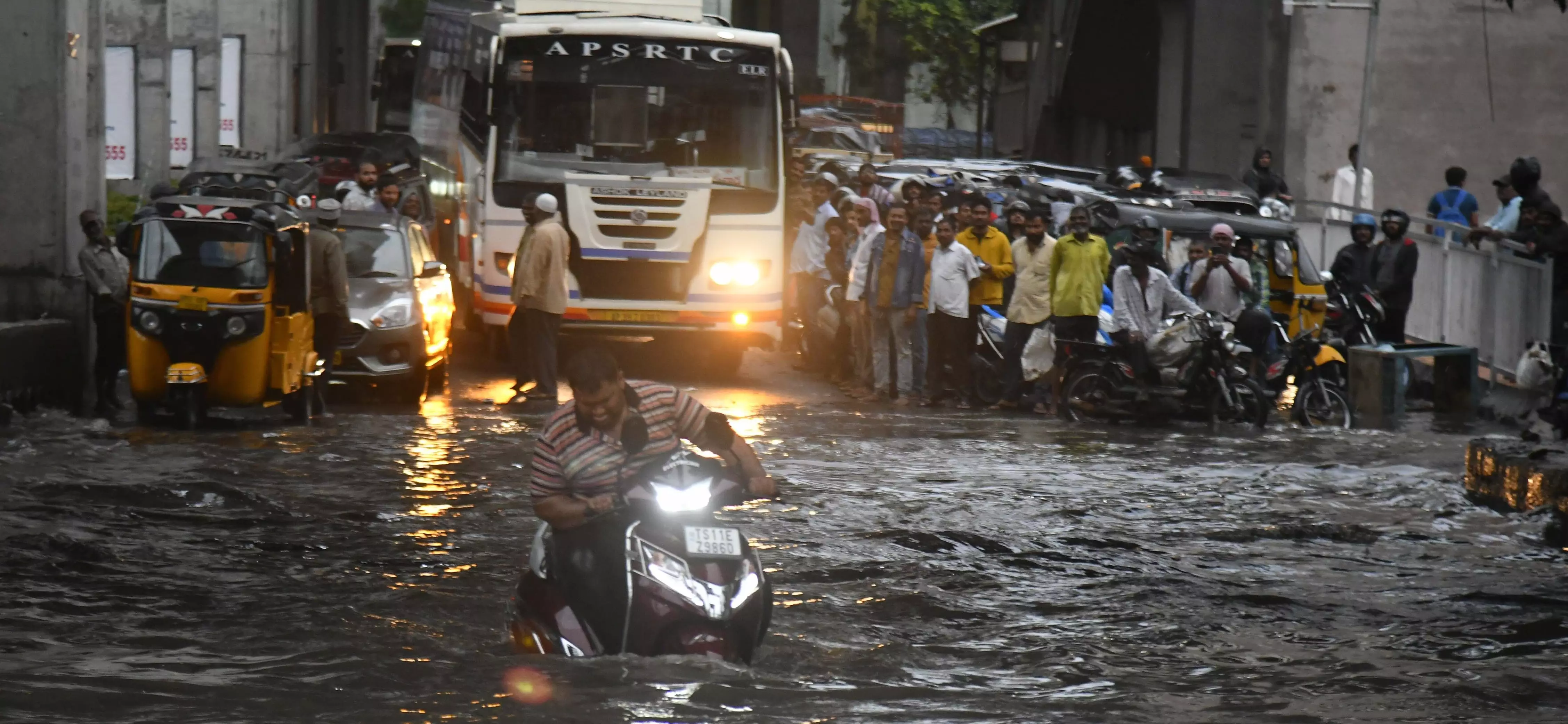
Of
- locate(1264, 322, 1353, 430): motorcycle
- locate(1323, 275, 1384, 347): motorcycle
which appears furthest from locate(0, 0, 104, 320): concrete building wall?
locate(1323, 275, 1384, 347): motorcycle

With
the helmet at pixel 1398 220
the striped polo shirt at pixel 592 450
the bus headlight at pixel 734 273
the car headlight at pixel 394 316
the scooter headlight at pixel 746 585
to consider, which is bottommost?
the scooter headlight at pixel 746 585

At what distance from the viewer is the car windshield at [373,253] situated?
54.0 ft

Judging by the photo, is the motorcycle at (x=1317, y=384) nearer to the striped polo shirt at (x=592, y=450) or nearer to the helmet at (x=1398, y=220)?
the helmet at (x=1398, y=220)

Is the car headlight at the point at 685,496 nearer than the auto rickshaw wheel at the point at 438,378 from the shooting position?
Yes

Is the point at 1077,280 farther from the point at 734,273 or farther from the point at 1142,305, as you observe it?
the point at 734,273

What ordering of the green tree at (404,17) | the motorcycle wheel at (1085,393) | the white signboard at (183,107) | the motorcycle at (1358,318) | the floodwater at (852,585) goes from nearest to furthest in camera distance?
the floodwater at (852,585)
the motorcycle wheel at (1085,393)
the motorcycle at (1358,318)
the white signboard at (183,107)
the green tree at (404,17)

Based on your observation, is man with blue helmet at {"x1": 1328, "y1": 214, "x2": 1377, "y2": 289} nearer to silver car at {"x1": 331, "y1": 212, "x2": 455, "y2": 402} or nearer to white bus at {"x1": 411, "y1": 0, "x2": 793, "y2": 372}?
white bus at {"x1": 411, "y1": 0, "x2": 793, "y2": 372}

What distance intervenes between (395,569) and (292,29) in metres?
36.6

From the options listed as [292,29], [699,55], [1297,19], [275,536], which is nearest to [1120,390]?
[699,55]

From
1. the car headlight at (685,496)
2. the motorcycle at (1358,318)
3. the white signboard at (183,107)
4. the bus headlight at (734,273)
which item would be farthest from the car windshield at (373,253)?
the white signboard at (183,107)

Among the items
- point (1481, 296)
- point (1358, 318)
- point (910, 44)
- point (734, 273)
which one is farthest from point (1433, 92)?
point (910, 44)

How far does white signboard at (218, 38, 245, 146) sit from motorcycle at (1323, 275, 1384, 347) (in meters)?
28.0

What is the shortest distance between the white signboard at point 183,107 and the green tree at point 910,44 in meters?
32.8

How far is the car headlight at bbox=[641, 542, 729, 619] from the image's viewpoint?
6105mm
